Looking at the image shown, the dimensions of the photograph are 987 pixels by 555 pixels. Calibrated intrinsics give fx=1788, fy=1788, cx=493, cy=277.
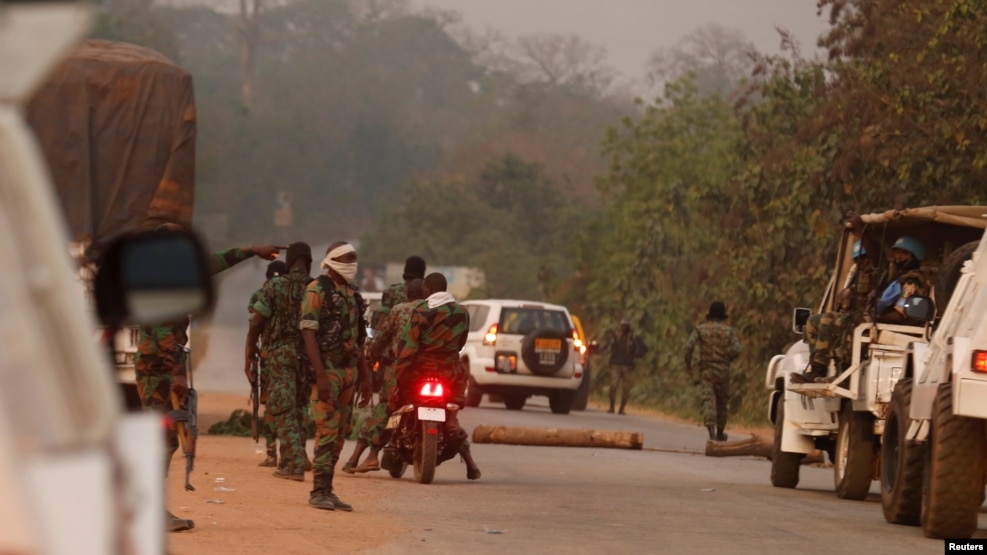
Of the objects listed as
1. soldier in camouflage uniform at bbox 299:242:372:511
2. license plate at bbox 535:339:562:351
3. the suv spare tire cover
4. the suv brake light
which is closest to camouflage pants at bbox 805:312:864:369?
soldier in camouflage uniform at bbox 299:242:372:511

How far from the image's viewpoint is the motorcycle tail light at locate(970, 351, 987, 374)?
408 inches

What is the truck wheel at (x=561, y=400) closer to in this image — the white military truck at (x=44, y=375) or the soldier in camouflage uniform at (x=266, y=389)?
the soldier in camouflage uniform at (x=266, y=389)

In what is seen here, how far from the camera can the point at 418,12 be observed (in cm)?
14875

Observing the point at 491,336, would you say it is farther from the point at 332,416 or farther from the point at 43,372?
Answer: the point at 43,372

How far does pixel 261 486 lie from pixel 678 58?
119991mm

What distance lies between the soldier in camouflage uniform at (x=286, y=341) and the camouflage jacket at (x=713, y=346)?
9877mm

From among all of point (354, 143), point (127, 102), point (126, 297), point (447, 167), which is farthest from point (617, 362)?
point (354, 143)

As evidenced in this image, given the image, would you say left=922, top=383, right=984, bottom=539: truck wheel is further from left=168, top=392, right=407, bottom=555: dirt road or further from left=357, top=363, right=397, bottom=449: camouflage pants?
left=357, top=363, right=397, bottom=449: camouflage pants

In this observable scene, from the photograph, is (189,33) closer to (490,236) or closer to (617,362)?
(490,236)

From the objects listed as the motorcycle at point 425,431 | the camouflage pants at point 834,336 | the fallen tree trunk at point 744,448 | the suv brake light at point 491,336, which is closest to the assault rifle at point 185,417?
the motorcycle at point 425,431

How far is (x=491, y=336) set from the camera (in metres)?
29.5

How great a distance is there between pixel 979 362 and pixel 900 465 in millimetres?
1742

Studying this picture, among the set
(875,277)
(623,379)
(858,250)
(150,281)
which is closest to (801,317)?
(858,250)

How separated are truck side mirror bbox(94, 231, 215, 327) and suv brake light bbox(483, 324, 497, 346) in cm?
2603
